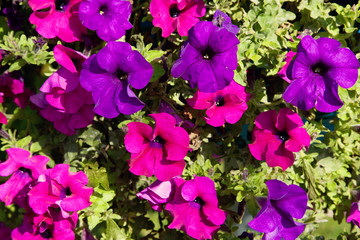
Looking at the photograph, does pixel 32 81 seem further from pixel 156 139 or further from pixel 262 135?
pixel 262 135

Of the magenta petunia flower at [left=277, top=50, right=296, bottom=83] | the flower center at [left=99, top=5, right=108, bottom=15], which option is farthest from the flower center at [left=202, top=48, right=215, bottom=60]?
the flower center at [left=99, top=5, right=108, bottom=15]

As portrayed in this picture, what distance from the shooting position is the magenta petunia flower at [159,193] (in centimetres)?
138

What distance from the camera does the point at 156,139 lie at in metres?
1.34

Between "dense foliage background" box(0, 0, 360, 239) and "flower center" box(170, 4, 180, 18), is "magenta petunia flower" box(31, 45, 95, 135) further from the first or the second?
"flower center" box(170, 4, 180, 18)

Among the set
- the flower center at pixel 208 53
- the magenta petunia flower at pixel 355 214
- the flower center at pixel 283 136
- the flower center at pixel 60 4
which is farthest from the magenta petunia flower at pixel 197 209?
the flower center at pixel 60 4

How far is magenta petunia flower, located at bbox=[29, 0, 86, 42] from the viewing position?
1.37 meters

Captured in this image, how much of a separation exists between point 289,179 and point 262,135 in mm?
293

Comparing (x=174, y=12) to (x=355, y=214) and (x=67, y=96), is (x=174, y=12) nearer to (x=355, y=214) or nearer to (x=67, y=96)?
(x=67, y=96)

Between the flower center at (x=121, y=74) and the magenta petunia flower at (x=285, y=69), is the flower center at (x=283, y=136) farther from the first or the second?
the flower center at (x=121, y=74)

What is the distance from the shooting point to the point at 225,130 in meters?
1.71

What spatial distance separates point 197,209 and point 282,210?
10.4 inches

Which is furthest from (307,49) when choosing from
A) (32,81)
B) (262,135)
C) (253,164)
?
(32,81)

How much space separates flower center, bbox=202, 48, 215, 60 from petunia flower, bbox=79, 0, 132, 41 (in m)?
0.25

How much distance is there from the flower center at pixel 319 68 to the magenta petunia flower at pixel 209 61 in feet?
0.79
